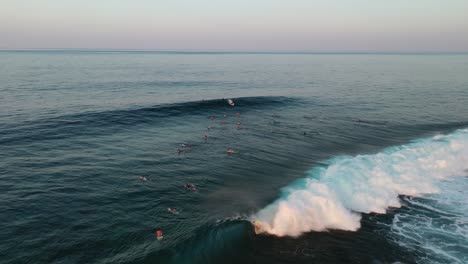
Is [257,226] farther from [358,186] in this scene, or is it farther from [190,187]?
[358,186]

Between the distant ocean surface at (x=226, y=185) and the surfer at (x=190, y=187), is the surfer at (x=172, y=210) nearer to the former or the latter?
the distant ocean surface at (x=226, y=185)

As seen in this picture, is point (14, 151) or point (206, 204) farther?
point (14, 151)

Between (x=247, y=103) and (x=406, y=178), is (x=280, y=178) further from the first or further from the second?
(x=247, y=103)

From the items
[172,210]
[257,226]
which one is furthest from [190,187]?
[257,226]

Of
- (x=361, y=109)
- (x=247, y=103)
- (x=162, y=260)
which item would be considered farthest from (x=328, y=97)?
(x=162, y=260)

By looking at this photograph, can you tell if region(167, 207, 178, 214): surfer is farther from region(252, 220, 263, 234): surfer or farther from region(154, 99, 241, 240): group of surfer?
region(252, 220, 263, 234): surfer

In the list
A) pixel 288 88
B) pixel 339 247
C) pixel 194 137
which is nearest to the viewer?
pixel 339 247
